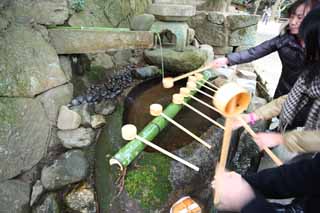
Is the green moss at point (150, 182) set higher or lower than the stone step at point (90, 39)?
lower

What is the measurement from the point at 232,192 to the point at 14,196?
2044mm

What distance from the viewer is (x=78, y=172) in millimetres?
2203

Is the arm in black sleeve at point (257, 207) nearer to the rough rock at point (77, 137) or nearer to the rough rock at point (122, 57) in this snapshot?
the rough rock at point (77, 137)

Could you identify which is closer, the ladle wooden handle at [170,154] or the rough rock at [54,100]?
the ladle wooden handle at [170,154]

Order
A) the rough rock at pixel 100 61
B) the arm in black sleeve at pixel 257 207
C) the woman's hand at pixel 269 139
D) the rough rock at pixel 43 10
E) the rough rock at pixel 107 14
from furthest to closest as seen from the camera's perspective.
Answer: the rough rock at pixel 100 61, the rough rock at pixel 107 14, the rough rock at pixel 43 10, the woman's hand at pixel 269 139, the arm in black sleeve at pixel 257 207

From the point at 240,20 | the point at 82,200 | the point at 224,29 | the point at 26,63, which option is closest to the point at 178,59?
the point at 26,63

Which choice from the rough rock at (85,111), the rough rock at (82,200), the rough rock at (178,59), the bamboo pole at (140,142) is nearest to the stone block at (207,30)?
the rough rock at (178,59)

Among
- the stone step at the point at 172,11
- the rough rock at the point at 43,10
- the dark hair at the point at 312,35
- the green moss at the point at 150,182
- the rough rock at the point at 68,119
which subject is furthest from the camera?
the stone step at the point at 172,11

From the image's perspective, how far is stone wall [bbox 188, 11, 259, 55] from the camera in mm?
5012

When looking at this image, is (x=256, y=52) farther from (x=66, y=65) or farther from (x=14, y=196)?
(x=14, y=196)

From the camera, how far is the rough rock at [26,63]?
87.1 inches

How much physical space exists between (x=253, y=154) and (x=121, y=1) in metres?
3.46

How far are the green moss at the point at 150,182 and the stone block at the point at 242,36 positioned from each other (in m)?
4.10

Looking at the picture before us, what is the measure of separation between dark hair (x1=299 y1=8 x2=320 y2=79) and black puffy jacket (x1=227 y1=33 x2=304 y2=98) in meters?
0.66
